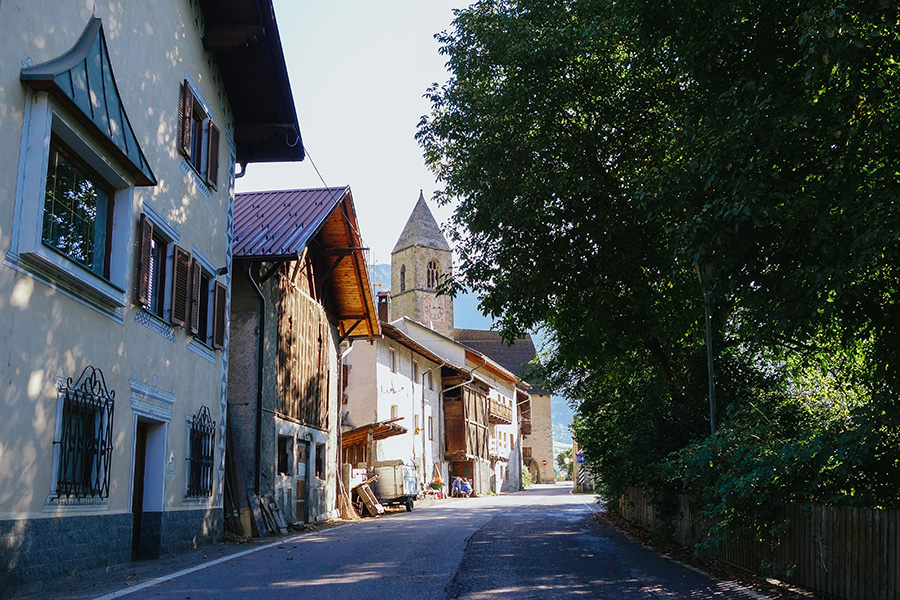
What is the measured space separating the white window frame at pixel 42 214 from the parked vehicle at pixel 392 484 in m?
18.8

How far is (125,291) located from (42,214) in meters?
2.41

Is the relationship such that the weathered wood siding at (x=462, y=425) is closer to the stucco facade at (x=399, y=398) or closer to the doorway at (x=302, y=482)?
the stucco facade at (x=399, y=398)

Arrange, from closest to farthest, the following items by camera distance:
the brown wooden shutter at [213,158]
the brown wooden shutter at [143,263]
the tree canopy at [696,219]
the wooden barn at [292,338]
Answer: the tree canopy at [696,219] < the brown wooden shutter at [143,263] < the brown wooden shutter at [213,158] < the wooden barn at [292,338]

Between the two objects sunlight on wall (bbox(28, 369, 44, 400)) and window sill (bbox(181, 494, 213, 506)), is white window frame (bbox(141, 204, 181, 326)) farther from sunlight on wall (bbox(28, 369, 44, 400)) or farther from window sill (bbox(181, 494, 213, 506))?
sunlight on wall (bbox(28, 369, 44, 400))

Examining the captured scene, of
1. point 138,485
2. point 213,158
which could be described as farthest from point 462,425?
point 138,485

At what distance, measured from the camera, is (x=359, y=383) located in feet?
110

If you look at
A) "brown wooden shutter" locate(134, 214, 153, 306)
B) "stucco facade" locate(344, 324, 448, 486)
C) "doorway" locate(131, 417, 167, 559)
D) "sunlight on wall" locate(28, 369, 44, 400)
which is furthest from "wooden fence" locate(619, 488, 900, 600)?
"stucco facade" locate(344, 324, 448, 486)

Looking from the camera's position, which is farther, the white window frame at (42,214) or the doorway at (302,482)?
the doorway at (302,482)

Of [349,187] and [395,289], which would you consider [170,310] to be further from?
[395,289]

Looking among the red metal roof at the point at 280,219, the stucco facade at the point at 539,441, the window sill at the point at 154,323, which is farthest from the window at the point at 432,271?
the window sill at the point at 154,323

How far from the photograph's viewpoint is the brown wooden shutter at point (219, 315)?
14938 millimetres

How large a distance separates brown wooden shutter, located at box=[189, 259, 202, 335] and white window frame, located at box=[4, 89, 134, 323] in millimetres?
2770

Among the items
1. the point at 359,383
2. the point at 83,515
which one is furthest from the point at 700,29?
the point at 359,383

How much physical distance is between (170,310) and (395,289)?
74.5 meters
